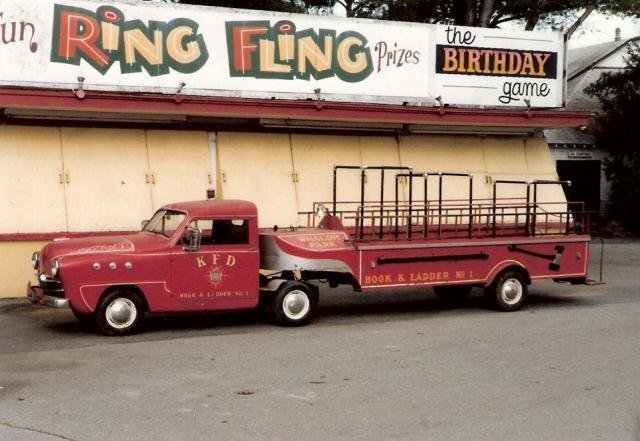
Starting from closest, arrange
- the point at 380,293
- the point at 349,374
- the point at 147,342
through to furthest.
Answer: the point at 349,374 < the point at 147,342 < the point at 380,293

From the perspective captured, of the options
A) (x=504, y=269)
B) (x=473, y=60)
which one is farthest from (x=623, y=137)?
(x=504, y=269)

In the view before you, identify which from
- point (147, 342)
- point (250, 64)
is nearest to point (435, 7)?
point (250, 64)

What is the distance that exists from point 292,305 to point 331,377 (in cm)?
334

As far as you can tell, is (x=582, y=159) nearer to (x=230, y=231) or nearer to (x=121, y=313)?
(x=230, y=231)

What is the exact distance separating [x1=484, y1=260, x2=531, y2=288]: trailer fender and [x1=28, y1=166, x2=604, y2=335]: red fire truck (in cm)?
2

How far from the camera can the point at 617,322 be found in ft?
41.8

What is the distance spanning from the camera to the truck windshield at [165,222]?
473 inches

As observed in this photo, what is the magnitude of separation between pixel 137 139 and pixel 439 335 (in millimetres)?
7218

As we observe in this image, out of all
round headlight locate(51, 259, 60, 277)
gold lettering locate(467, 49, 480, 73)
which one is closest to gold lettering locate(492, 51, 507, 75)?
gold lettering locate(467, 49, 480, 73)

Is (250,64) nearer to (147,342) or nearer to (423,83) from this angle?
(423,83)

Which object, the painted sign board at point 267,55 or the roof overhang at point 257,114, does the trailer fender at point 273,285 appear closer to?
the roof overhang at point 257,114

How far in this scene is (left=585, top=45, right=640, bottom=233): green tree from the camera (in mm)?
28969

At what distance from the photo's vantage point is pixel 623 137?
29234 mm

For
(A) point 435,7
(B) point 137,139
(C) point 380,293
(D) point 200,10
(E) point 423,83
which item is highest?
(A) point 435,7
